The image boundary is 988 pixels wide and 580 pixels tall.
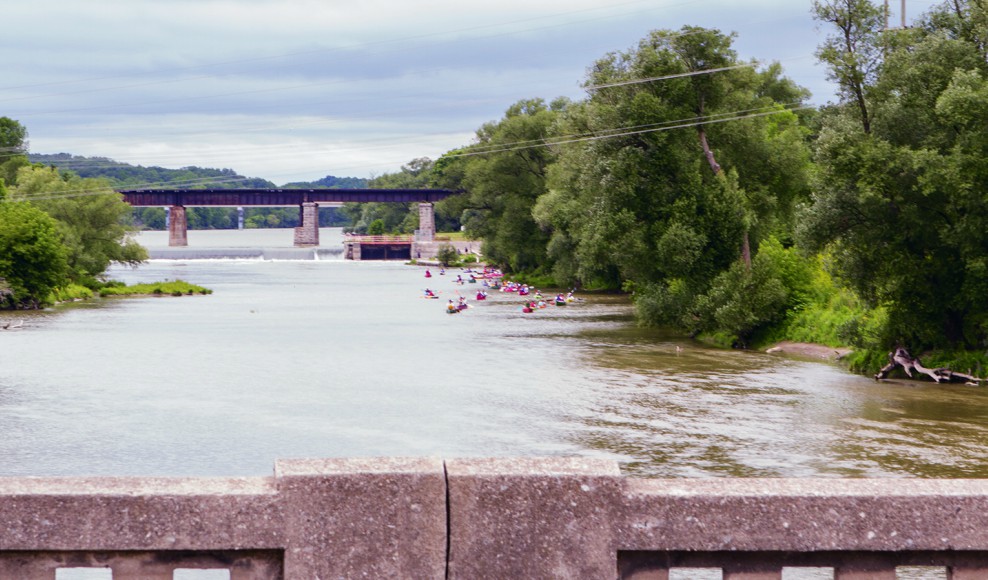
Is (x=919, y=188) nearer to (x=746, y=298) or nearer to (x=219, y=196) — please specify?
(x=746, y=298)

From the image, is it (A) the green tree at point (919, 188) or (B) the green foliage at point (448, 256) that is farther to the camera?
(B) the green foliage at point (448, 256)

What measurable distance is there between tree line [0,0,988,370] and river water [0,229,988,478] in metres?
2.86

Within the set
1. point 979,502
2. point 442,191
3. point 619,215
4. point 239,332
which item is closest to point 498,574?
point 979,502

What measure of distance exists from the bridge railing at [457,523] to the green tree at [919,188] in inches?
1284

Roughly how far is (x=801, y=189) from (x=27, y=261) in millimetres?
49770

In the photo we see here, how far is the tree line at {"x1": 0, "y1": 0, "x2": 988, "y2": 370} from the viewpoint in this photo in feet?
121

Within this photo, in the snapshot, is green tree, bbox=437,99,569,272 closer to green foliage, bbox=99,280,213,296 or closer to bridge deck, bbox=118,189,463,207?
green foliage, bbox=99,280,213,296

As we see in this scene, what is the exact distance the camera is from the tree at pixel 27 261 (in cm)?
7712

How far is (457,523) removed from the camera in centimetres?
509

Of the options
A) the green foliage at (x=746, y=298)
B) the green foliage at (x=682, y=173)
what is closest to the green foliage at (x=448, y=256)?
the green foliage at (x=682, y=173)

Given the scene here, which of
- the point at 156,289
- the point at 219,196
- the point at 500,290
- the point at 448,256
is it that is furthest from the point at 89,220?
the point at 219,196

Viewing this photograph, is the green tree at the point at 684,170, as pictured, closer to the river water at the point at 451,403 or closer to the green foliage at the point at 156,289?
the river water at the point at 451,403

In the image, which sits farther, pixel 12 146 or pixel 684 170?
pixel 12 146

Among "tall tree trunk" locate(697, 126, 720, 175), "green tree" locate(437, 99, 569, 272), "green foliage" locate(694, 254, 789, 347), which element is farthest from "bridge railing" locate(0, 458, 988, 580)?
"green tree" locate(437, 99, 569, 272)
